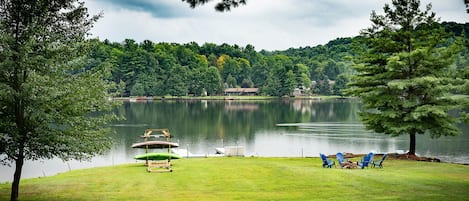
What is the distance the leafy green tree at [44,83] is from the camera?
540 inches

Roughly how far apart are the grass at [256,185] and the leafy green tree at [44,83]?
2005 mm

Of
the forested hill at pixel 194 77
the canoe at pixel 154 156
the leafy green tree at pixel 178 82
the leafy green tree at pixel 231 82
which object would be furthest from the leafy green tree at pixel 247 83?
the canoe at pixel 154 156

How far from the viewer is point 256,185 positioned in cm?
1711

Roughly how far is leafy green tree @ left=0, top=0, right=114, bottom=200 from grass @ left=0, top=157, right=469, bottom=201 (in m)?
2.00

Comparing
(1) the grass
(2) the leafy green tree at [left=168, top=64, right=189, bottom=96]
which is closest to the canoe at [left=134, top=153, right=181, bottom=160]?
(1) the grass

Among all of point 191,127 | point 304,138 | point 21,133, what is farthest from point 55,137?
point 191,127

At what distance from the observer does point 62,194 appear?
637 inches

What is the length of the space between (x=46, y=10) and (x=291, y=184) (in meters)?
9.62

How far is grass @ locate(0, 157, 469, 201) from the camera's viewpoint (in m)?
14.9

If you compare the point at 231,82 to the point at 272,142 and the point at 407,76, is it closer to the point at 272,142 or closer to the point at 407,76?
the point at 272,142

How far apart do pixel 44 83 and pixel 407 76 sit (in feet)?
70.2

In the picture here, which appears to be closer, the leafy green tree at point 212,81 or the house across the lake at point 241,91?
the leafy green tree at point 212,81

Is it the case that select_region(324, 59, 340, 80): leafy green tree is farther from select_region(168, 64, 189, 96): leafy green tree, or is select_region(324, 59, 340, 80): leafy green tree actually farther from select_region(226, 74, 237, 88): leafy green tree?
select_region(168, 64, 189, 96): leafy green tree

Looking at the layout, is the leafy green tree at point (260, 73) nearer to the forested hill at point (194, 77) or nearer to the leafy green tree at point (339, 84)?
the forested hill at point (194, 77)
